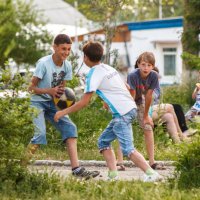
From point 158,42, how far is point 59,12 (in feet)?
54.5

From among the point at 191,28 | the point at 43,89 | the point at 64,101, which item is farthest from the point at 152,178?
the point at 191,28

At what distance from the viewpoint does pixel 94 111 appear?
47.2 ft

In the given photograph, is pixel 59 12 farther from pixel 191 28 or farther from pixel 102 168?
pixel 102 168

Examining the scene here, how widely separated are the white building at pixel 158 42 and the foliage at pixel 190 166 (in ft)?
112

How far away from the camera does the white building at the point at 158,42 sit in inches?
1738

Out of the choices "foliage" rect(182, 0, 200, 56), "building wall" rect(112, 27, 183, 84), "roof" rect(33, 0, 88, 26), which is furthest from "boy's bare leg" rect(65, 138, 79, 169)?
"roof" rect(33, 0, 88, 26)

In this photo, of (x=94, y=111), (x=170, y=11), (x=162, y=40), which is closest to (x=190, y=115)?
(x=94, y=111)

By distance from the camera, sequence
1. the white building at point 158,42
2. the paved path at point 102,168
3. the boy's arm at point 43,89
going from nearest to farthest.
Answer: the boy's arm at point 43,89 → the paved path at point 102,168 → the white building at point 158,42

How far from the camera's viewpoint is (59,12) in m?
60.6

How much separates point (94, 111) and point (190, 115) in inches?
72.0

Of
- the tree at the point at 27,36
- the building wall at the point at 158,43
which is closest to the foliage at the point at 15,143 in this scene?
the tree at the point at 27,36

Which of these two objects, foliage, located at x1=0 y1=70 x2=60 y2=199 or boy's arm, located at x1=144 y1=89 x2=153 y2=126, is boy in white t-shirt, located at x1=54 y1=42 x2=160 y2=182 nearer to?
foliage, located at x1=0 y1=70 x2=60 y2=199

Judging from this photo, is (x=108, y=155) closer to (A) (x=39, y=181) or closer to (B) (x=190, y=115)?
(A) (x=39, y=181)

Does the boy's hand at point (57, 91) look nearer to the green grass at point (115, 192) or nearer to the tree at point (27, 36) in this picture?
the green grass at point (115, 192)
